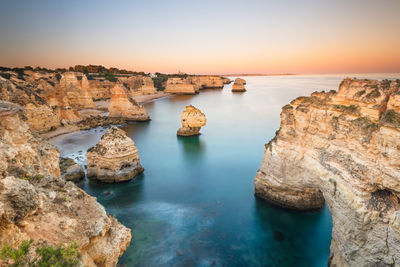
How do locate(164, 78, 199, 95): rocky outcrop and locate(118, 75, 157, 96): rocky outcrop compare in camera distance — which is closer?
locate(118, 75, 157, 96): rocky outcrop

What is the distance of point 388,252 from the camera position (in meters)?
6.59

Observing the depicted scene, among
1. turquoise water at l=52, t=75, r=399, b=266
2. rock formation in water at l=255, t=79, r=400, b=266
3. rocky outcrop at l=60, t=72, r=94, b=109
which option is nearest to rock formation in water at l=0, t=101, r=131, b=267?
turquoise water at l=52, t=75, r=399, b=266

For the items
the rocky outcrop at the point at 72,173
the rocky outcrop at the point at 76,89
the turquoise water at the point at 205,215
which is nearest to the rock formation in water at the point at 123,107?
the rocky outcrop at the point at 76,89

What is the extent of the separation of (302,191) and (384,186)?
233 inches

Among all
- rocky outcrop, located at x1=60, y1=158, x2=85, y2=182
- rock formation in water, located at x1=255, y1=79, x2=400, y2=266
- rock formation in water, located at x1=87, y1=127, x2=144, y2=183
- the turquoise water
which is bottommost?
the turquoise water

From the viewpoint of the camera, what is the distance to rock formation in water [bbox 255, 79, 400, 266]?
6922 millimetres

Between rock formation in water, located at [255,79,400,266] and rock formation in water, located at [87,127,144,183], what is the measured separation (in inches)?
461

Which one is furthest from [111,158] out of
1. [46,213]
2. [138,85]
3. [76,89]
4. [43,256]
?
[138,85]

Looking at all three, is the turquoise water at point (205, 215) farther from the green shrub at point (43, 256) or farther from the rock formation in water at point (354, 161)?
the green shrub at point (43, 256)

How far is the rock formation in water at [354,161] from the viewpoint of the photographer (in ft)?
22.7

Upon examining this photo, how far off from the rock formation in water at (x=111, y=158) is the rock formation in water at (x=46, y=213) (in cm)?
965

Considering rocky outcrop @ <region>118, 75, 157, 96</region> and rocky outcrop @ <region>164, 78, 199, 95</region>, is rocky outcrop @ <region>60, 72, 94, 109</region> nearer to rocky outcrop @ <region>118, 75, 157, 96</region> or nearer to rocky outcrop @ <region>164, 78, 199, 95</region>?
rocky outcrop @ <region>118, 75, 157, 96</region>

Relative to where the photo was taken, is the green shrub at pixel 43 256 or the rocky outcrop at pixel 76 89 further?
the rocky outcrop at pixel 76 89

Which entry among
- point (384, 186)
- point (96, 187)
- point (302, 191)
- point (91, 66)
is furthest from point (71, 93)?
point (91, 66)
